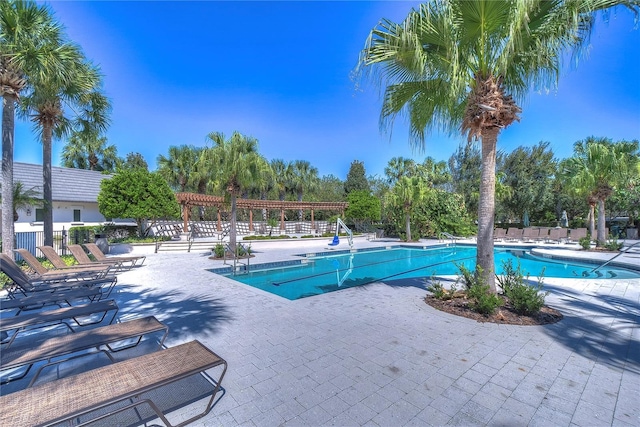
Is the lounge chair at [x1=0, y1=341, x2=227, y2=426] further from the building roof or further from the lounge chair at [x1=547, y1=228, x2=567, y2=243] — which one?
the lounge chair at [x1=547, y1=228, x2=567, y2=243]

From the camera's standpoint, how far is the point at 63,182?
2234cm

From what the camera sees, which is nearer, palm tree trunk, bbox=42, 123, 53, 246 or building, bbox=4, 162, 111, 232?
palm tree trunk, bbox=42, 123, 53, 246

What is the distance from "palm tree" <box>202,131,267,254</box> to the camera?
40.5ft

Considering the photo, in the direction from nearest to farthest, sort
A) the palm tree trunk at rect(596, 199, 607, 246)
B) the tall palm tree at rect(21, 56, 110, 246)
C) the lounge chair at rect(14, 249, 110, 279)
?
1. the lounge chair at rect(14, 249, 110, 279)
2. the tall palm tree at rect(21, 56, 110, 246)
3. the palm tree trunk at rect(596, 199, 607, 246)

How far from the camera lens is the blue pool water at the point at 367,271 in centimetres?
895

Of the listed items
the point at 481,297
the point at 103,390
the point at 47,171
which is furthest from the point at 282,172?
the point at 103,390

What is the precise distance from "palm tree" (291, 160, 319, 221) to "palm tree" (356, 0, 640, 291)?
28.8 m

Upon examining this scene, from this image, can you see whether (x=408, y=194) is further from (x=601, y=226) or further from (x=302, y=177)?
(x=302, y=177)

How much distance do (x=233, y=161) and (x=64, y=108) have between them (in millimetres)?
7100

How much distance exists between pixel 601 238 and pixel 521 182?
16.1m

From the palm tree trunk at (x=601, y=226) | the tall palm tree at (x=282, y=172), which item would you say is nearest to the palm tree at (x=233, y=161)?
the palm tree trunk at (x=601, y=226)

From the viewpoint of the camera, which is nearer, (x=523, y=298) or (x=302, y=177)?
(x=523, y=298)

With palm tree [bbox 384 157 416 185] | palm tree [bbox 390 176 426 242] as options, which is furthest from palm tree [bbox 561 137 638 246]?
palm tree [bbox 384 157 416 185]

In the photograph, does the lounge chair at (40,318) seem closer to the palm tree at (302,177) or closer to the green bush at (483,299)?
the green bush at (483,299)
